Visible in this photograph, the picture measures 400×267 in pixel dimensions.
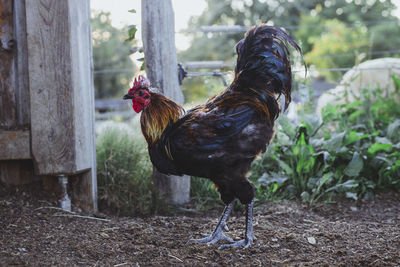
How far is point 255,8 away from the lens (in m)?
21.4

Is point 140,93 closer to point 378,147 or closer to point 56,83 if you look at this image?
point 56,83

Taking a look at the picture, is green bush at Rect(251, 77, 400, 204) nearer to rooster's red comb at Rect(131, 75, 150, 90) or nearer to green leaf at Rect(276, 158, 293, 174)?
green leaf at Rect(276, 158, 293, 174)

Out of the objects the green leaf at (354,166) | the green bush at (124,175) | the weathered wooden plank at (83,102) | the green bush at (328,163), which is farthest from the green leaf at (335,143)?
the weathered wooden plank at (83,102)

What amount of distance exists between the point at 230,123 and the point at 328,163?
2034mm

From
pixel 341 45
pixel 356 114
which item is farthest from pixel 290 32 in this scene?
pixel 356 114

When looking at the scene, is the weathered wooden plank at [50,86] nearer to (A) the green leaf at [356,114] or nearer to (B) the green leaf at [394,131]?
(A) the green leaf at [356,114]

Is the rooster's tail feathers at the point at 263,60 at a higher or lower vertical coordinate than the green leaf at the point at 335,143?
higher

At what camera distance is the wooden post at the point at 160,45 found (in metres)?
3.56

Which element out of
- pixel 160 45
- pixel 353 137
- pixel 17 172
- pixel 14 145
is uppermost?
pixel 160 45

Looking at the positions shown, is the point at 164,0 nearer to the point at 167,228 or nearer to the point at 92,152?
the point at 92,152

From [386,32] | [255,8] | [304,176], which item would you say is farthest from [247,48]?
[255,8]

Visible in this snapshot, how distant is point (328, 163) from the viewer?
424cm

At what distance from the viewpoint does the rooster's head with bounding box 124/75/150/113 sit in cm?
281

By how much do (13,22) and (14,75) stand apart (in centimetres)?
47
